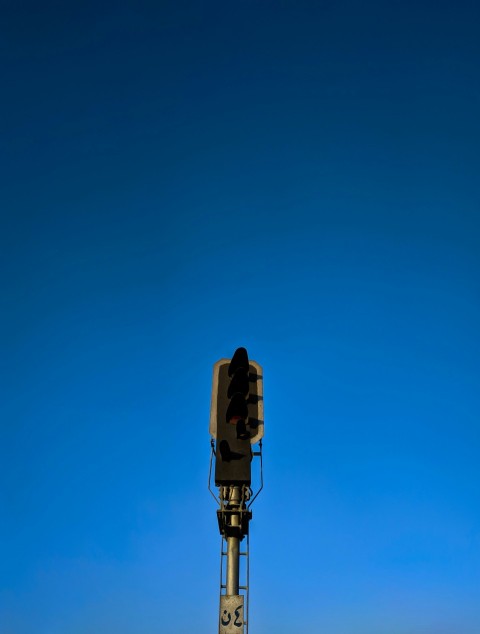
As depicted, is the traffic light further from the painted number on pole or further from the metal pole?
the painted number on pole

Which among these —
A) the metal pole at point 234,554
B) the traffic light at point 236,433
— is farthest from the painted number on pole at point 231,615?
the traffic light at point 236,433

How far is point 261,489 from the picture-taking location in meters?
9.12

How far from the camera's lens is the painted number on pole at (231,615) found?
25.9 feet

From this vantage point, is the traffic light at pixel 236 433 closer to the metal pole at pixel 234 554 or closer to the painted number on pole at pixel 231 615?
the metal pole at pixel 234 554

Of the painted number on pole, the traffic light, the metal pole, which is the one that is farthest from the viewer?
the metal pole

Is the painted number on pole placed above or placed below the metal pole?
below

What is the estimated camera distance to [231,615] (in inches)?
312

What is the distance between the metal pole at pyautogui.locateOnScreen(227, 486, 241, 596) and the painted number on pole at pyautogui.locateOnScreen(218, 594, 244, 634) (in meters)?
0.10

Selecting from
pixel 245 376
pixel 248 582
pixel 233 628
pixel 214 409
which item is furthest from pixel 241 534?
pixel 245 376

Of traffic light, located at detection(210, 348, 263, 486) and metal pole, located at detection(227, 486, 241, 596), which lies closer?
traffic light, located at detection(210, 348, 263, 486)

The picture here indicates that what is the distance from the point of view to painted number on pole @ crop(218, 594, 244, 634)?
791cm

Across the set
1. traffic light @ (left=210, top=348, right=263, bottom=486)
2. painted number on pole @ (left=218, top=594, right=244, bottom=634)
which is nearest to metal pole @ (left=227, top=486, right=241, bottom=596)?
→ painted number on pole @ (left=218, top=594, right=244, bottom=634)

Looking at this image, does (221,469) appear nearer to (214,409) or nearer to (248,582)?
(214,409)

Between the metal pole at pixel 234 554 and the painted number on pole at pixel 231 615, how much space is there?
10 centimetres
